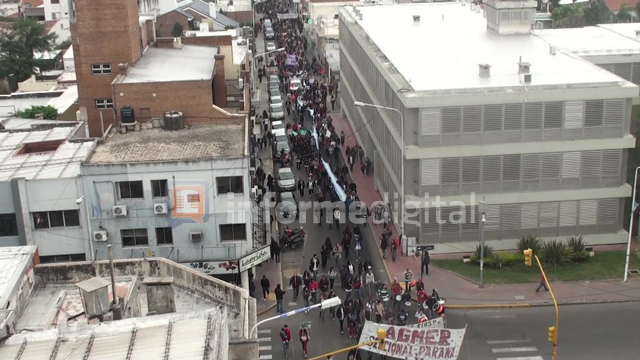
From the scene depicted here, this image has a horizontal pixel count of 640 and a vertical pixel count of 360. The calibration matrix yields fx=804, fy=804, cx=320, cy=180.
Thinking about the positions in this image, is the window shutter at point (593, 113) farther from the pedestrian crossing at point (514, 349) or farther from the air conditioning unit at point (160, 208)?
the air conditioning unit at point (160, 208)

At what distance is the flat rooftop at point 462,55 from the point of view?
4084 cm

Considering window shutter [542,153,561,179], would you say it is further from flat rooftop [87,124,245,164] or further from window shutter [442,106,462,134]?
flat rooftop [87,124,245,164]

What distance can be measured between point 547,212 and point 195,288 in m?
22.5

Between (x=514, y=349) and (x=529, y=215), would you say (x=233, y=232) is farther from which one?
(x=529, y=215)

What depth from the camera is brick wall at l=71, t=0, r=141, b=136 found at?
44875mm

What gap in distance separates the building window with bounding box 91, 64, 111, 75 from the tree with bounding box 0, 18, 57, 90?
47.3 m

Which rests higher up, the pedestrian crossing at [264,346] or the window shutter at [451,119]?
the window shutter at [451,119]

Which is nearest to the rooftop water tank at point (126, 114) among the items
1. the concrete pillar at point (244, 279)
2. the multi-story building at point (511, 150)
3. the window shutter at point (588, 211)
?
the concrete pillar at point (244, 279)

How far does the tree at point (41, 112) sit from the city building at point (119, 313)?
1445 inches

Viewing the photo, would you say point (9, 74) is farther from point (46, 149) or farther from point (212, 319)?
point (212, 319)

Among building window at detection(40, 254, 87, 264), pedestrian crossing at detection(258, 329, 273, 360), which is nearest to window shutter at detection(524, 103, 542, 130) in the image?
pedestrian crossing at detection(258, 329, 273, 360)

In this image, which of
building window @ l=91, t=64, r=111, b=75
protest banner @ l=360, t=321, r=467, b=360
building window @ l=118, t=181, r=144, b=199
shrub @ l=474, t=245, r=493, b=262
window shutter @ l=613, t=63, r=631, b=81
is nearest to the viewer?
protest banner @ l=360, t=321, r=467, b=360

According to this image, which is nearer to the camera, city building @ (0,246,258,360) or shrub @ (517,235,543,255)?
city building @ (0,246,258,360)

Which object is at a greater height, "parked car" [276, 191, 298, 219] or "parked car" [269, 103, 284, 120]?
"parked car" [269, 103, 284, 120]
